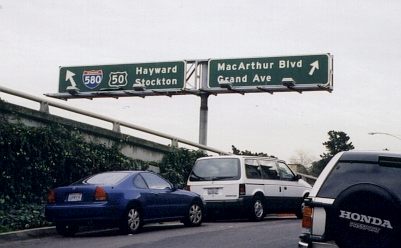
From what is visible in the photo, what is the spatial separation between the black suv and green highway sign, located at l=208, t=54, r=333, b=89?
23.8 metres

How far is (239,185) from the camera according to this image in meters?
16.5

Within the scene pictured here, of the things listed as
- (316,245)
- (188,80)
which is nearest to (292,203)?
(316,245)

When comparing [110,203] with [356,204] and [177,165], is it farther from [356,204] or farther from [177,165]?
[177,165]

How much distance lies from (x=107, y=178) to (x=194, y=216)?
2.73 meters

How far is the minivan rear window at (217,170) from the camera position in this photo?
1673 centimetres

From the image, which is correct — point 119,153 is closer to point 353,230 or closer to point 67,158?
point 67,158

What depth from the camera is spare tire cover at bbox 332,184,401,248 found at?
223 inches

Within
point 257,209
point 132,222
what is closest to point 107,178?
point 132,222

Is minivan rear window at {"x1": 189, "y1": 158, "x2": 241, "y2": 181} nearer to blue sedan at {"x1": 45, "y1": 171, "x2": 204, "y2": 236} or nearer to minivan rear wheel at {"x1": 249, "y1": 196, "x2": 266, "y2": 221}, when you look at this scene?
minivan rear wheel at {"x1": 249, "y1": 196, "x2": 266, "y2": 221}

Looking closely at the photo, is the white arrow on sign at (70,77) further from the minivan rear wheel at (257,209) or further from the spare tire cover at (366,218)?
the spare tire cover at (366,218)

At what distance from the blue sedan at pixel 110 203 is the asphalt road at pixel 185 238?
301 mm

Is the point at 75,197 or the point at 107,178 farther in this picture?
the point at 107,178

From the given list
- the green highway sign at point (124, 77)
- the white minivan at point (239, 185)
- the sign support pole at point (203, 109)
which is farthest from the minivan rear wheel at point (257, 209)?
the green highway sign at point (124, 77)

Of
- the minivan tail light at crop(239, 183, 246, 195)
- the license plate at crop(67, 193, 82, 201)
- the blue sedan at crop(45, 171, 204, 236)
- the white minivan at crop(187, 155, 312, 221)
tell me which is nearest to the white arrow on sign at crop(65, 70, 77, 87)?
the white minivan at crop(187, 155, 312, 221)
